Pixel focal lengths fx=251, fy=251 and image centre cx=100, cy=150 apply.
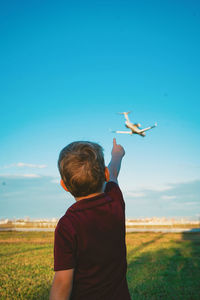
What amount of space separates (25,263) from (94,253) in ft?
22.3

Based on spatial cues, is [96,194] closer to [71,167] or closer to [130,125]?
[71,167]

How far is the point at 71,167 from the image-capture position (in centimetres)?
→ 138

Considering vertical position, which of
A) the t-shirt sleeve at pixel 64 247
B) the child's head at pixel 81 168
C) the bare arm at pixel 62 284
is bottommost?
the bare arm at pixel 62 284

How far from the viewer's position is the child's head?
1381 mm

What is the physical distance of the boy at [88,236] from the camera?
4.17 ft

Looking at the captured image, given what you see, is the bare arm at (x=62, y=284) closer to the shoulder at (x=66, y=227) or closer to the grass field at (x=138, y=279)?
the shoulder at (x=66, y=227)

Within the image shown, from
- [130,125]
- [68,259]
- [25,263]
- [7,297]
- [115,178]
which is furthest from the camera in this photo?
[130,125]

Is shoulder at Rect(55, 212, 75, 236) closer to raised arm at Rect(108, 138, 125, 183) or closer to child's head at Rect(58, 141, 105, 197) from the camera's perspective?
child's head at Rect(58, 141, 105, 197)

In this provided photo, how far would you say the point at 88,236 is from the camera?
51.8 inches

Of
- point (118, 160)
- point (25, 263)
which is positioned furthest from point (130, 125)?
point (118, 160)

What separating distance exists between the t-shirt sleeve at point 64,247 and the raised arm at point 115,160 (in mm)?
555

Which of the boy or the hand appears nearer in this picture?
the boy

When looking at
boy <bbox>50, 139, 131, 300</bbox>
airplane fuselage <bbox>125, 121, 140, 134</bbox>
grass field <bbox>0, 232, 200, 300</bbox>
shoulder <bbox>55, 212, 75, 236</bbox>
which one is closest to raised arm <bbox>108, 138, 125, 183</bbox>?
boy <bbox>50, 139, 131, 300</bbox>

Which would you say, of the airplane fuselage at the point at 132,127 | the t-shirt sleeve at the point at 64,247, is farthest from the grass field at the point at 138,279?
the airplane fuselage at the point at 132,127
